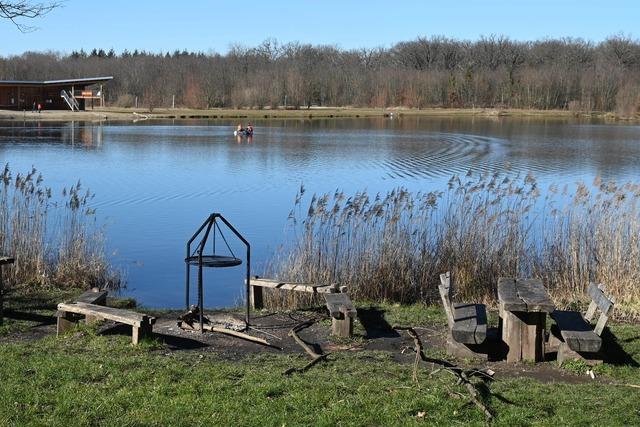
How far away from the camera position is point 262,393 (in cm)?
630

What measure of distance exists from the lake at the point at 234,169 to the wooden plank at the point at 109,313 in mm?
3809

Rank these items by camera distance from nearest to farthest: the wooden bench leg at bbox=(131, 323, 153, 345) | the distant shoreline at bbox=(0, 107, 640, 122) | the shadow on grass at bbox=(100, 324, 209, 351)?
1. the wooden bench leg at bbox=(131, 323, 153, 345)
2. the shadow on grass at bbox=(100, 324, 209, 351)
3. the distant shoreline at bbox=(0, 107, 640, 122)

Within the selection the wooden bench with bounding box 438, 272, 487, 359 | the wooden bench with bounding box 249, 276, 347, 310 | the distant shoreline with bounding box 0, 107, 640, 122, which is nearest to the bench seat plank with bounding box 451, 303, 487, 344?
the wooden bench with bounding box 438, 272, 487, 359

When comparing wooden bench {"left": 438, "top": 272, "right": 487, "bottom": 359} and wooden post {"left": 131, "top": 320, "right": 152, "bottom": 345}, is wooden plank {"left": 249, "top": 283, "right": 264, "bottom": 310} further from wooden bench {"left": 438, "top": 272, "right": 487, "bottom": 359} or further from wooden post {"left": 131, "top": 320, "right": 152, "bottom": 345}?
wooden bench {"left": 438, "top": 272, "right": 487, "bottom": 359}

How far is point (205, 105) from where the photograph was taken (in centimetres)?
9675

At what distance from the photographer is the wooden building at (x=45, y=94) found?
72.7 meters

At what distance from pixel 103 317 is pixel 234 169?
21.5 metres

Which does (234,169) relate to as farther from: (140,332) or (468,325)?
(468,325)

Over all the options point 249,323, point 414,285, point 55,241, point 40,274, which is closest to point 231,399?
point 249,323

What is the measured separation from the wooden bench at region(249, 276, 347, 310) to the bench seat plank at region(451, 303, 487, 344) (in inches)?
67.6

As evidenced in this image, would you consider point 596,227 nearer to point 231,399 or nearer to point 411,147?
point 231,399

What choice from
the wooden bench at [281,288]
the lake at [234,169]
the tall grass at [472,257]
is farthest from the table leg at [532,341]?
the lake at [234,169]

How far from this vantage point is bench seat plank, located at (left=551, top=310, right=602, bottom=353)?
295 inches

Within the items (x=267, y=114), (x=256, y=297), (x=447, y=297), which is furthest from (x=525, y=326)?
(x=267, y=114)
